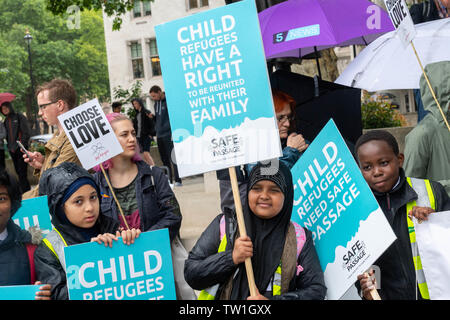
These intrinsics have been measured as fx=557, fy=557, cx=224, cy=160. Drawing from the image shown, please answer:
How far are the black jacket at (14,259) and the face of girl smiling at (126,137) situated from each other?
0.99m

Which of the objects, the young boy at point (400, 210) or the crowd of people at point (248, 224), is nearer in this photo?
the crowd of people at point (248, 224)

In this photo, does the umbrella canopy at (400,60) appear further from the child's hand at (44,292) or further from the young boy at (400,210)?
the child's hand at (44,292)

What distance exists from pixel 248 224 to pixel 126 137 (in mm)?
1312

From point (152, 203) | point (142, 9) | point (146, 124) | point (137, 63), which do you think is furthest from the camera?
point (137, 63)

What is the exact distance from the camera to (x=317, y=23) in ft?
16.0

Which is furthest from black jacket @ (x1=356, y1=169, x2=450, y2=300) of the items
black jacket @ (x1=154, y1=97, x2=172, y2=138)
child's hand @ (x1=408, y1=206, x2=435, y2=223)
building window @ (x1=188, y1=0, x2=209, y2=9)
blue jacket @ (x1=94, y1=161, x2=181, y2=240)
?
building window @ (x1=188, y1=0, x2=209, y2=9)

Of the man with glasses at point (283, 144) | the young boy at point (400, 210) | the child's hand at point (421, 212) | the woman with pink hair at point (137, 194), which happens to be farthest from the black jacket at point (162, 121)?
the child's hand at point (421, 212)

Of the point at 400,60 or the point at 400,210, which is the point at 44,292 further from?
the point at 400,60

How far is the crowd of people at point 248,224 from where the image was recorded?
8.85 ft

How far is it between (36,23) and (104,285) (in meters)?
Answer: 42.4

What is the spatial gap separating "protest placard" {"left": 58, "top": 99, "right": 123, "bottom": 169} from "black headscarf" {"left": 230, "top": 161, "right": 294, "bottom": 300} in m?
1.17

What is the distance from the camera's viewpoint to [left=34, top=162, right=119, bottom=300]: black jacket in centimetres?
274

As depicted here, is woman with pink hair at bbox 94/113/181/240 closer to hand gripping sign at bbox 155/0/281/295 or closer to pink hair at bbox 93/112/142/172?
pink hair at bbox 93/112/142/172

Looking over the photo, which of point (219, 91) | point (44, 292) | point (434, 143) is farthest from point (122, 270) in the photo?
point (434, 143)
